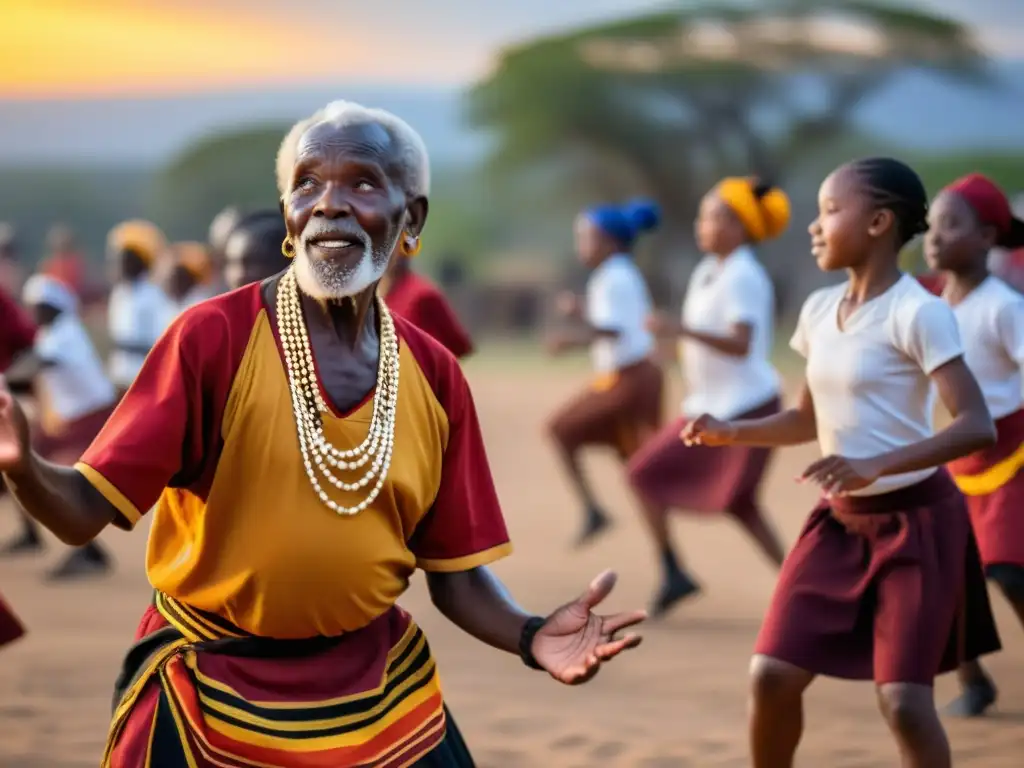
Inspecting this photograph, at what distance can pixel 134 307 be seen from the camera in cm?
996

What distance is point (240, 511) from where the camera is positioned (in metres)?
2.89

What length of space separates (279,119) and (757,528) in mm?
29891

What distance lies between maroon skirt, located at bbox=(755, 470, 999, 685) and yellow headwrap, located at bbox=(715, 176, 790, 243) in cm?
337

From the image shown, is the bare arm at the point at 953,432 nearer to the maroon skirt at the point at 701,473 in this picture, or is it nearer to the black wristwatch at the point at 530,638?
the black wristwatch at the point at 530,638

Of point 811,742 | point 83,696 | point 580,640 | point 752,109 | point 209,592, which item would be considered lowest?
point 811,742

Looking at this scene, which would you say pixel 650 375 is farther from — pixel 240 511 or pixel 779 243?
pixel 779 243

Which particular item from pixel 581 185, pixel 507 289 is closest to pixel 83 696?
pixel 507 289

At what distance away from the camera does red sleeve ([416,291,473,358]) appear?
6.20 m

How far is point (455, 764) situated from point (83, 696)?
3564mm

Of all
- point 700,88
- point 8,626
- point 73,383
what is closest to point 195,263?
point 73,383

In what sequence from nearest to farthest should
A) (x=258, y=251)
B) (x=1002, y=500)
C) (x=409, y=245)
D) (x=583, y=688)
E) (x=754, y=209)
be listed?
1. (x=409, y=245)
2. (x=258, y=251)
3. (x=1002, y=500)
4. (x=583, y=688)
5. (x=754, y=209)

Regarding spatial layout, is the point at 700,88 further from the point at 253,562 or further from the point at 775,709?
the point at 253,562

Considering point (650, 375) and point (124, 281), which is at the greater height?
point (124, 281)

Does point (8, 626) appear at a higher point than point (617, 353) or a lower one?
lower
